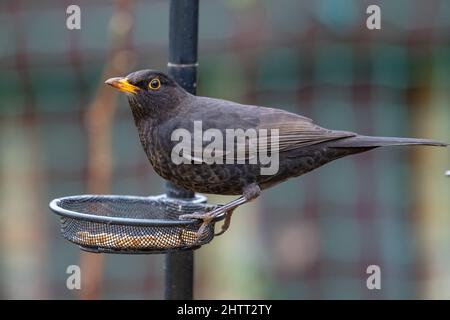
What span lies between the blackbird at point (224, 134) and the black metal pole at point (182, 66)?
0.08 meters

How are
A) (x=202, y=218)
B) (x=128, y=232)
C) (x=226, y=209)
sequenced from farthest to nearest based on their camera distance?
1. (x=226, y=209)
2. (x=202, y=218)
3. (x=128, y=232)

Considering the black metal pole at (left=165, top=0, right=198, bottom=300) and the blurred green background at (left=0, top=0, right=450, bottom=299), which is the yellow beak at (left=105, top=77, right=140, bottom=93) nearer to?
the black metal pole at (left=165, top=0, right=198, bottom=300)

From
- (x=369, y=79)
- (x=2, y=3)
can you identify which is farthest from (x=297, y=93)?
(x=2, y=3)

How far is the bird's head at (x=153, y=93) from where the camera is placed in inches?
193

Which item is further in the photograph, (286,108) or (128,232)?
(286,108)

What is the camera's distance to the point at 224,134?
487 cm

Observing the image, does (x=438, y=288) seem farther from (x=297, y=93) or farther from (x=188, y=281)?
(x=188, y=281)

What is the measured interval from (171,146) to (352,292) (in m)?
3.25

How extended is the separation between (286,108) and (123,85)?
9.58 feet

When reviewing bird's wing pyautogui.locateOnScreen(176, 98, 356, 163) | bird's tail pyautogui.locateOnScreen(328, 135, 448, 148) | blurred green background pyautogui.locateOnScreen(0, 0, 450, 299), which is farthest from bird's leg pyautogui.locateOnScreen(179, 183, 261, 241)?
blurred green background pyautogui.locateOnScreen(0, 0, 450, 299)

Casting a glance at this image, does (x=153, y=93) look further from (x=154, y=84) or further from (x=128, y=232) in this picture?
(x=128, y=232)

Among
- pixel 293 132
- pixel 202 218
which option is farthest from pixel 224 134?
pixel 202 218

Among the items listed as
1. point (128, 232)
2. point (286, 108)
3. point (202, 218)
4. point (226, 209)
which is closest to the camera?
point (128, 232)

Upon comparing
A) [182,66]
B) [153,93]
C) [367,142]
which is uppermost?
[182,66]
